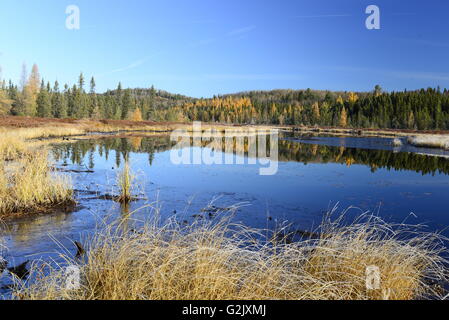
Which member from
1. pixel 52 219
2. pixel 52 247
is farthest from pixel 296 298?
pixel 52 219

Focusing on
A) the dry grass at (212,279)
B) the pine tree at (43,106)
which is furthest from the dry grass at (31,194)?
the pine tree at (43,106)

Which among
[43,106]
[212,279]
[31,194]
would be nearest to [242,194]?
[31,194]

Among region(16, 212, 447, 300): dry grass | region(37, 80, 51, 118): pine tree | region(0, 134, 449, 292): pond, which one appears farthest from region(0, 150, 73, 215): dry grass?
region(37, 80, 51, 118): pine tree

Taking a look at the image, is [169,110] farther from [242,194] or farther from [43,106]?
[242,194]

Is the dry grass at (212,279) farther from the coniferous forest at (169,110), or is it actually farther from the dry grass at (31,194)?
the coniferous forest at (169,110)

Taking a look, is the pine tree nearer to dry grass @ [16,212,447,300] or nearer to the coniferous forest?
the coniferous forest

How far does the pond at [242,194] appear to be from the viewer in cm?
835

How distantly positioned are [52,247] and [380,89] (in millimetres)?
179597

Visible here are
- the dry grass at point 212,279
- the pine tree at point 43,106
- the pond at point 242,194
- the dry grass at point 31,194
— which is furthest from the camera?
the pine tree at point 43,106

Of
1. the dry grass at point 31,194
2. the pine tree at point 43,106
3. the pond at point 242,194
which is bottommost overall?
the pond at point 242,194

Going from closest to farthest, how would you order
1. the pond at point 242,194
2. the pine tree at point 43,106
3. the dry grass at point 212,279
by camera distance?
the dry grass at point 212,279 < the pond at point 242,194 < the pine tree at point 43,106

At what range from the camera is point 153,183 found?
14.4 metres

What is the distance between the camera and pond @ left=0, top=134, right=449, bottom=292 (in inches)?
329

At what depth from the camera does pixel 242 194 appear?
1283 centimetres
